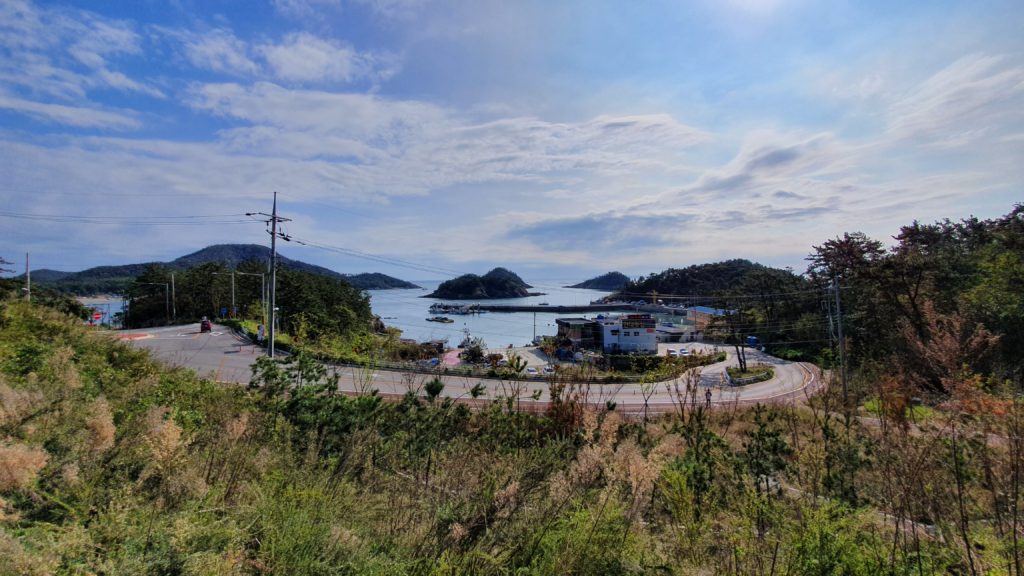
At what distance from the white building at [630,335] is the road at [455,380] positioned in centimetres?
645

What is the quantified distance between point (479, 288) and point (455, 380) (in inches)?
4172

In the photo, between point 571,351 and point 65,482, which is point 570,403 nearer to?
point 65,482

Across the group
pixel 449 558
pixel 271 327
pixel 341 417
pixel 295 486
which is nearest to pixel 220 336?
pixel 271 327

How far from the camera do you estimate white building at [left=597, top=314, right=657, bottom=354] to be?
1423 inches

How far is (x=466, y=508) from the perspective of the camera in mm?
2695

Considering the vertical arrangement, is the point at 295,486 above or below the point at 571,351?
above

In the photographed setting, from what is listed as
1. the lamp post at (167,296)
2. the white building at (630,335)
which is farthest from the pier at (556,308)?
the lamp post at (167,296)

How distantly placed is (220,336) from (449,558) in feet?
84.7

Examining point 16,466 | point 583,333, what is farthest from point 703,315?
point 16,466

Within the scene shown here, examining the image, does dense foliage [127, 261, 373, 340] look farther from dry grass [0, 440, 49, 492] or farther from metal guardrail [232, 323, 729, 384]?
dry grass [0, 440, 49, 492]

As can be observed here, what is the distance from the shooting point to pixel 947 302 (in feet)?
77.5

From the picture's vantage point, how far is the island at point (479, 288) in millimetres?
124188

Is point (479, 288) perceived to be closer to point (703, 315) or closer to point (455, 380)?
point (703, 315)

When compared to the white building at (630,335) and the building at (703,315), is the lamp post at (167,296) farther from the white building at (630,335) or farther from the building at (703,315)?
the building at (703,315)
